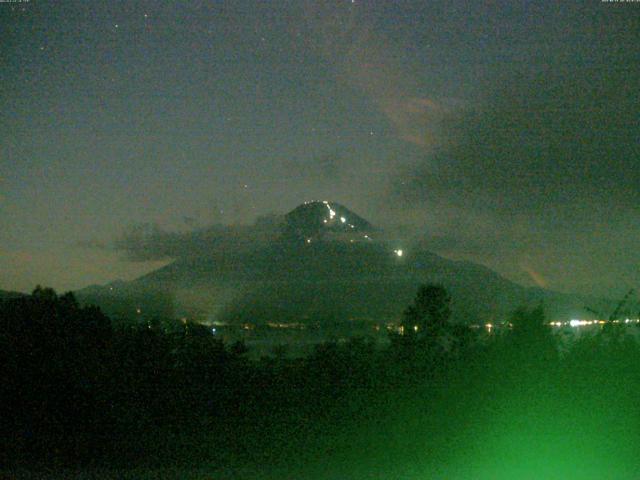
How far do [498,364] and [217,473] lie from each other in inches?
189

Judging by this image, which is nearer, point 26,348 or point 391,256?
point 26,348

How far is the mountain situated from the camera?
91.9 ft

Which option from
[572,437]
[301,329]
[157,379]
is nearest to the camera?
[572,437]

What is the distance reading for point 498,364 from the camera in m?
11.8

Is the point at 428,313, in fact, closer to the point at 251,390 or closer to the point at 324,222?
the point at 251,390

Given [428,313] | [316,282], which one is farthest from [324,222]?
[428,313]

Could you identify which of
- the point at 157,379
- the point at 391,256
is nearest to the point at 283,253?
the point at 391,256

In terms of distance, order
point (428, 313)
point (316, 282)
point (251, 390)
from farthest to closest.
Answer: point (316, 282) < point (428, 313) < point (251, 390)

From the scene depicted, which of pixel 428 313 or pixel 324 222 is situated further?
pixel 324 222

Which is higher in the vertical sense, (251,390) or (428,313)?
(428,313)

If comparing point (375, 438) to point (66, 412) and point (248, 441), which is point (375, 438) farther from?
point (66, 412)

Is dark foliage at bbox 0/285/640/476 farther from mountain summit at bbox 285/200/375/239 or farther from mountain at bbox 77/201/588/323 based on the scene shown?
mountain summit at bbox 285/200/375/239

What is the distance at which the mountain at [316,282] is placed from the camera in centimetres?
2802

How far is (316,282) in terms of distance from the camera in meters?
36.4
